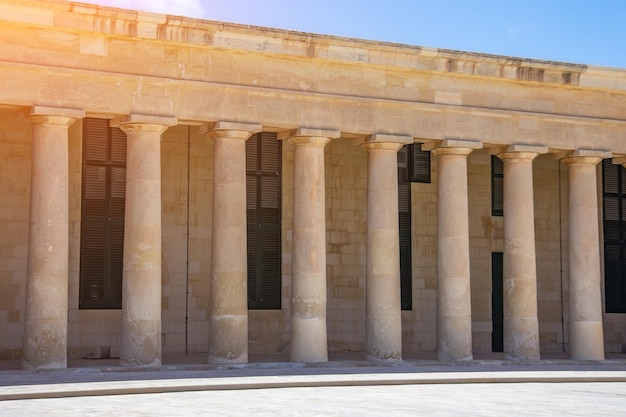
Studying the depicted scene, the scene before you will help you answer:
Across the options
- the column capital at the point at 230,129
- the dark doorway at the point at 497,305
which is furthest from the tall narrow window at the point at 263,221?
the dark doorway at the point at 497,305

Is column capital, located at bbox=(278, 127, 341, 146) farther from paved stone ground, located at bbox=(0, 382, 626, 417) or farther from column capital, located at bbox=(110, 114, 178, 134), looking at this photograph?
paved stone ground, located at bbox=(0, 382, 626, 417)

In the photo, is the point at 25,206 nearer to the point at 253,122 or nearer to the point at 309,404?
the point at 253,122

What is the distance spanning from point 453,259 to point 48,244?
53.3 feet

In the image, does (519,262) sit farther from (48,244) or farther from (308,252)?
(48,244)

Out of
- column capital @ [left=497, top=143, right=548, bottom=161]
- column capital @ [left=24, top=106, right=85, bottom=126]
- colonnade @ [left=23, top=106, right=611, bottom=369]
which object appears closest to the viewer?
column capital @ [left=24, top=106, right=85, bottom=126]

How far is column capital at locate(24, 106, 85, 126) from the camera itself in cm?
3750

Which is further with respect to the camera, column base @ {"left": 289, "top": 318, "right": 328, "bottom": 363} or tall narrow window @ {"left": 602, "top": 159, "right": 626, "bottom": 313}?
tall narrow window @ {"left": 602, "top": 159, "right": 626, "bottom": 313}

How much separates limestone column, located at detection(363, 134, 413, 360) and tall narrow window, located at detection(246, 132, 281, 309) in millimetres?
6644

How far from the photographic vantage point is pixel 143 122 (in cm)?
3922

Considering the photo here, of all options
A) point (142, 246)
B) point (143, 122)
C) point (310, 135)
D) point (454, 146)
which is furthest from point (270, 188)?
point (142, 246)

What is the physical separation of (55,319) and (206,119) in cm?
917

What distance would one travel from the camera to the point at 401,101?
145 feet

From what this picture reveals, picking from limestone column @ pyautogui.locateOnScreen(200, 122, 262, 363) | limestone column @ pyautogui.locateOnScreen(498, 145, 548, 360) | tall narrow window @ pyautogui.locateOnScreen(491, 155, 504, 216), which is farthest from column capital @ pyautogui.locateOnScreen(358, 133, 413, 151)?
tall narrow window @ pyautogui.locateOnScreen(491, 155, 504, 216)

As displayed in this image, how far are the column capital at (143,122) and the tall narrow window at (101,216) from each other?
603 cm
